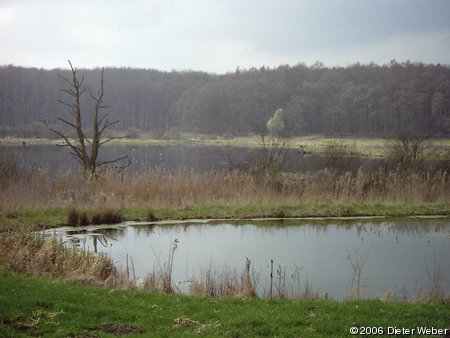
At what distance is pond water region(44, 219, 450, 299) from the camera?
30.7ft

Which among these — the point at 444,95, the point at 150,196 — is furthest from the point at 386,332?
the point at 444,95

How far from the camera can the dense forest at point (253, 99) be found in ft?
287

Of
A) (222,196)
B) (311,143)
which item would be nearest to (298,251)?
(222,196)

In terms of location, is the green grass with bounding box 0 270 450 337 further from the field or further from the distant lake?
the distant lake

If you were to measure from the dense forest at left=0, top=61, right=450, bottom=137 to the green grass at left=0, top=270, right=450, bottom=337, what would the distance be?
71099mm

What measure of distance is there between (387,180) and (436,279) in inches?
425

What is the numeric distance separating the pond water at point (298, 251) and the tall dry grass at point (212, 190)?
82.1 inches

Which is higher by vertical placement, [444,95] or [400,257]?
[444,95]

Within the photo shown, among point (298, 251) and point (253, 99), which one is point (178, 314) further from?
point (253, 99)

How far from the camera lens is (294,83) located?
380 ft

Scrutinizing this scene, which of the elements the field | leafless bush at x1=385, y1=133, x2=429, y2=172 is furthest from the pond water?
leafless bush at x1=385, y1=133, x2=429, y2=172

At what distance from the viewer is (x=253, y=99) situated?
110500mm

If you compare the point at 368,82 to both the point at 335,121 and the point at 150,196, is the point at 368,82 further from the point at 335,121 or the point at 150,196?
the point at 150,196

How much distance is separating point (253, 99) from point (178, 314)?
105814 mm
